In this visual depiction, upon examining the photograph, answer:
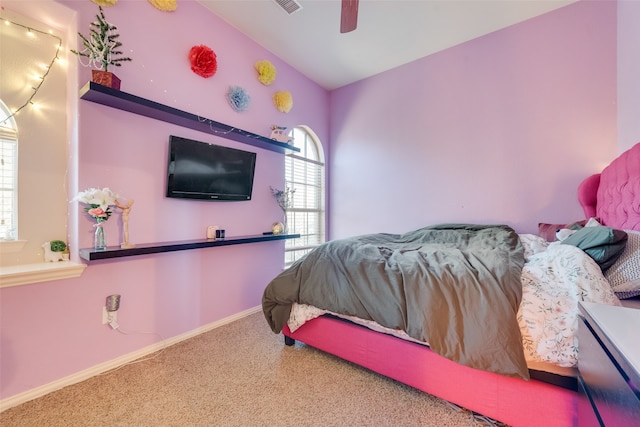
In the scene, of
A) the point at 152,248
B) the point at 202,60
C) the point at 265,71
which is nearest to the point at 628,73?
the point at 265,71

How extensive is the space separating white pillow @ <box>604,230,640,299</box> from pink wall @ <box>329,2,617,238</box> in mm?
1526

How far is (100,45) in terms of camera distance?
5.51ft

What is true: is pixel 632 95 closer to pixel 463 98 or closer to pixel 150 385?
pixel 463 98

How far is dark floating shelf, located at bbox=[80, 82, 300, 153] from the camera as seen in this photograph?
1.65 metres

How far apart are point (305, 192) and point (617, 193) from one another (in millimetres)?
2995

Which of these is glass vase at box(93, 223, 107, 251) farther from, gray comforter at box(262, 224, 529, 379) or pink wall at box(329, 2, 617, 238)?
pink wall at box(329, 2, 617, 238)

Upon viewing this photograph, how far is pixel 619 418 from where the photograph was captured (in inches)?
23.3

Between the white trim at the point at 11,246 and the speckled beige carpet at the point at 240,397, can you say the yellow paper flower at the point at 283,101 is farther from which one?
the speckled beige carpet at the point at 240,397

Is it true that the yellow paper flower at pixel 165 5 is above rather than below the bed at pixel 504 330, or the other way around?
above

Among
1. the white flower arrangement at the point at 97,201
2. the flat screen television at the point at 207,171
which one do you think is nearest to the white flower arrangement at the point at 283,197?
the flat screen television at the point at 207,171

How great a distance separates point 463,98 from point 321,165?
1994mm

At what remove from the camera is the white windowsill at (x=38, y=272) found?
1.44m

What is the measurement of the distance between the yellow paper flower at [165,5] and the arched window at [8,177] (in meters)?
1.25

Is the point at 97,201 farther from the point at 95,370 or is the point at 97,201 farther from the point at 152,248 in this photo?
the point at 95,370
